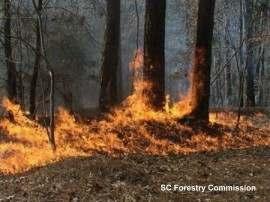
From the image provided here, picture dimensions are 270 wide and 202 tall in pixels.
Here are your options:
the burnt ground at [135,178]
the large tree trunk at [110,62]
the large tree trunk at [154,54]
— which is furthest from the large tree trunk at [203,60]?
the burnt ground at [135,178]

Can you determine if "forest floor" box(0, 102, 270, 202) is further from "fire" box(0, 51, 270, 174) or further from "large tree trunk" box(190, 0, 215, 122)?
"large tree trunk" box(190, 0, 215, 122)

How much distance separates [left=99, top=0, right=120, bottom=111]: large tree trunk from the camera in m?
19.7

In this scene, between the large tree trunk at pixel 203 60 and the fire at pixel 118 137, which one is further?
the large tree trunk at pixel 203 60

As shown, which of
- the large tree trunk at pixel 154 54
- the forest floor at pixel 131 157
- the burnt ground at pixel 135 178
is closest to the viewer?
the burnt ground at pixel 135 178

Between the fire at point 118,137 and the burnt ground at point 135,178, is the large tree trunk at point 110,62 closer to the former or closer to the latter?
the fire at point 118,137

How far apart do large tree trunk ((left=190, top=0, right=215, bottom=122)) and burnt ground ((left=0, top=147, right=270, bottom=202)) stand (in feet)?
11.7

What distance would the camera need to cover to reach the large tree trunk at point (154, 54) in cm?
1742

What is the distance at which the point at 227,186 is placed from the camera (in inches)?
419

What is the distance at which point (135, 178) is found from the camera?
11.1 metres

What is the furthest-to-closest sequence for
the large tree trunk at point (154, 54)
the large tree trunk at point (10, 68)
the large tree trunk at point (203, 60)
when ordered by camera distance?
the large tree trunk at point (10, 68) → the large tree trunk at point (154, 54) → the large tree trunk at point (203, 60)

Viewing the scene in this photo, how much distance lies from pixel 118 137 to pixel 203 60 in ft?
11.1

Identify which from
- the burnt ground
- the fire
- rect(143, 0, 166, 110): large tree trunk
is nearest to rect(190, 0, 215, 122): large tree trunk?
the fire

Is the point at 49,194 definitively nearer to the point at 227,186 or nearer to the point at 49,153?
the point at 227,186

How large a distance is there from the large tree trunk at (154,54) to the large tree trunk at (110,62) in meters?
2.37
